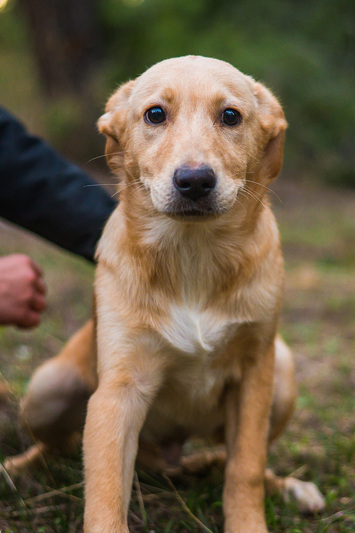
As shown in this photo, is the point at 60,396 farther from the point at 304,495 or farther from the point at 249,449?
the point at 304,495

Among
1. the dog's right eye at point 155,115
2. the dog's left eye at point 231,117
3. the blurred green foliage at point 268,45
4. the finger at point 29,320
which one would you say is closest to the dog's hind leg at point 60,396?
the finger at point 29,320

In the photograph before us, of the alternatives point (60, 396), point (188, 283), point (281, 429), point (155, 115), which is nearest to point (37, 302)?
point (60, 396)

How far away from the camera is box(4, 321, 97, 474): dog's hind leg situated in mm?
2908

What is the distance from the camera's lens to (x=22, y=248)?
6414 mm

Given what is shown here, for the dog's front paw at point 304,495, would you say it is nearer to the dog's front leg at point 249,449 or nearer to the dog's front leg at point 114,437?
the dog's front leg at point 249,449

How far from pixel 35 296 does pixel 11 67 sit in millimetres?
7695

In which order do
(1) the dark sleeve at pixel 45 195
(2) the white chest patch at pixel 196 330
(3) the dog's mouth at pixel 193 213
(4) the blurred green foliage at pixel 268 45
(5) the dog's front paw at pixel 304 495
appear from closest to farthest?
1. (3) the dog's mouth at pixel 193 213
2. (2) the white chest patch at pixel 196 330
3. (5) the dog's front paw at pixel 304 495
4. (1) the dark sleeve at pixel 45 195
5. (4) the blurred green foliage at pixel 268 45

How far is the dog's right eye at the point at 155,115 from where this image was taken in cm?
243

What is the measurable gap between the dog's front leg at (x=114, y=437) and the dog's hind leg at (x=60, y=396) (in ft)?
1.55

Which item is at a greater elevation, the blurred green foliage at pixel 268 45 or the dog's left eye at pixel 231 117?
the dog's left eye at pixel 231 117

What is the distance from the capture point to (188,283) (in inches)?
99.1

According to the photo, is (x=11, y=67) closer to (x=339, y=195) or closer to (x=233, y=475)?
(x=339, y=195)

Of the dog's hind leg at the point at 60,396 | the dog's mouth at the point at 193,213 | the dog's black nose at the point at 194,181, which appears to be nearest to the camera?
the dog's black nose at the point at 194,181

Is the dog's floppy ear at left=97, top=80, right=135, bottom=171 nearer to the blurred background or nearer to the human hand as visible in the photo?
the human hand
